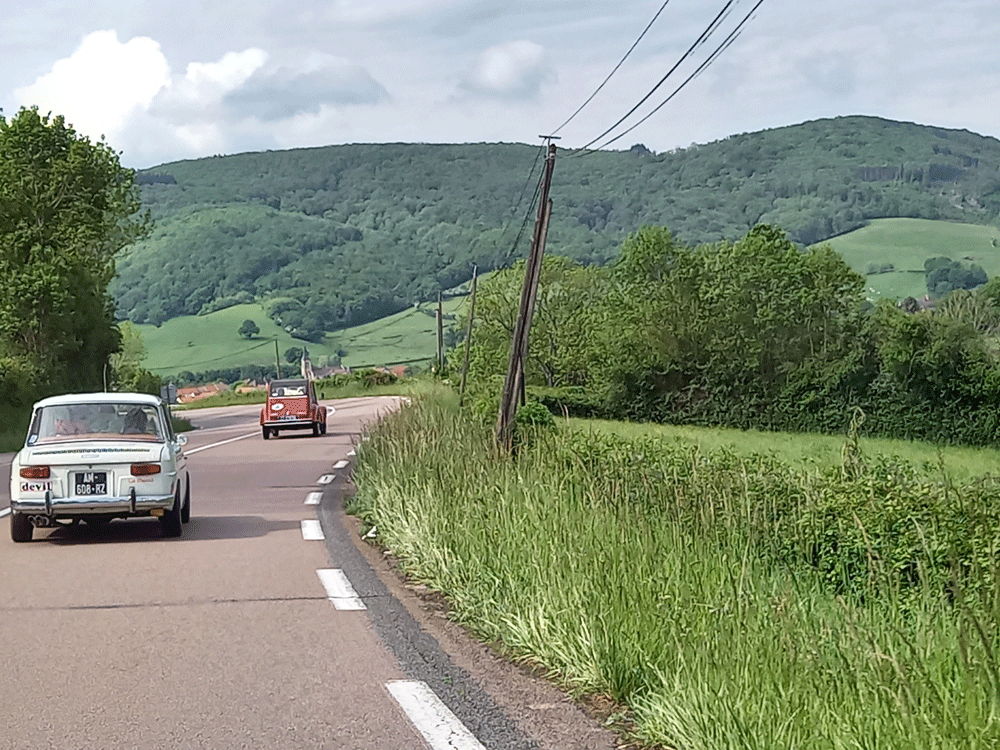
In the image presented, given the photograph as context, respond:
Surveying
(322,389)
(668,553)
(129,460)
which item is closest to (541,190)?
(129,460)

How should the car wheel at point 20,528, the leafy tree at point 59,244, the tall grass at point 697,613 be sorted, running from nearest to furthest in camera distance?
the tall grass at point 697,613
the car wheel at point 20,528
the leafy tree at point 59,244

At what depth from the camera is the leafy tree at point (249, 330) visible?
17350 cm

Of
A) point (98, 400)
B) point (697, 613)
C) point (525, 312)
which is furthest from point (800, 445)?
point (697, 613)

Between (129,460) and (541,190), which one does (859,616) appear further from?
(541,190)

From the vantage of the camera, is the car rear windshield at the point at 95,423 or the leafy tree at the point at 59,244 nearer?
the car rear windshield at the point at 95,423

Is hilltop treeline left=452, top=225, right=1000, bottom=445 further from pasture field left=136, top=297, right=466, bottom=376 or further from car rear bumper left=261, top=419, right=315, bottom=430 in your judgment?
pasture field left=136, top=297, right=466, bottom=376

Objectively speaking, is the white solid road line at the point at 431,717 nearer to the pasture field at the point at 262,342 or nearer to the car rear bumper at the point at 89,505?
the car rear bumper at the point at 89,505

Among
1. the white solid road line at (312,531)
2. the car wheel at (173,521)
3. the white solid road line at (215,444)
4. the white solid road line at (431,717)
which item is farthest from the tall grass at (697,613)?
the white solid road line at (215,444)

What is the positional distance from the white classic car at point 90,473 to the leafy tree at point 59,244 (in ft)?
127

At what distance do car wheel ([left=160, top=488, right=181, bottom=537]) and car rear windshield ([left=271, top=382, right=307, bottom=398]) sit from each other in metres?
31.0

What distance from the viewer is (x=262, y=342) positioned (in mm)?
170375

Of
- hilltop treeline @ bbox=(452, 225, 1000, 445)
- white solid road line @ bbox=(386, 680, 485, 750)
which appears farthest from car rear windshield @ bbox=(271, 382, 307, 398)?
white solid road line @ bbox=(386, 680, 485, 750)

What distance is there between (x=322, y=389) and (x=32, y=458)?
106319mm

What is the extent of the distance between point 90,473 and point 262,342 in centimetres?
15843
